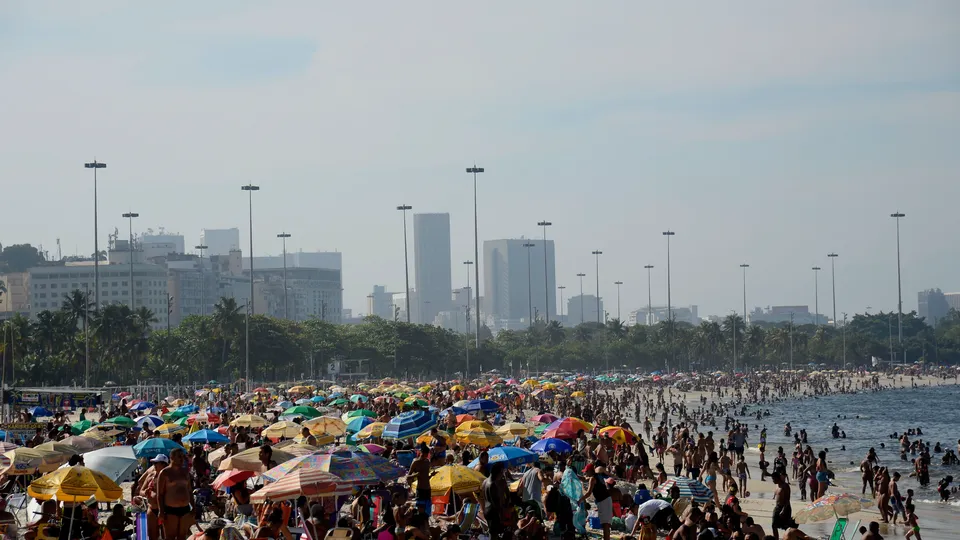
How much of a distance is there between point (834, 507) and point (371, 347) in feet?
288

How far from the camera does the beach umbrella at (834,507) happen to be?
16.2 meters

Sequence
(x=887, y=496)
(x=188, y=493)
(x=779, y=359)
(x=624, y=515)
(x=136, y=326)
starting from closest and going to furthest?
(x=188, y=493) < (x=624, y=515) < (x=887, y=496) < (x=136, y=326) < (x=779, y=359)

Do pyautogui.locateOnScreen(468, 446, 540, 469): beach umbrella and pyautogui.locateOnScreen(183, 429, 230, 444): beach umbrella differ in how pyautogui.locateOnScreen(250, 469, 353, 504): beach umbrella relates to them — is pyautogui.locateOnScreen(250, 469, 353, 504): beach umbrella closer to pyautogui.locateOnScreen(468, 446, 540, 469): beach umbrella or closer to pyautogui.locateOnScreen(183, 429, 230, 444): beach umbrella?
pyautogui.locateOnScreen(468, 446, 540, 469): beach umbrella

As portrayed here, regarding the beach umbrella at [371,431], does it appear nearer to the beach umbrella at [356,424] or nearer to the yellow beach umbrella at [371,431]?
the yellow beach umbrella at [371,431]

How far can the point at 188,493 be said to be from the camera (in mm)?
13016

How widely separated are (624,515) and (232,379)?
74.4m

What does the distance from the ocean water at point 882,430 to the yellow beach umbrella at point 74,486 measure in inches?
564

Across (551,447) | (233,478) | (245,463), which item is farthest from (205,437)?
(233,478)

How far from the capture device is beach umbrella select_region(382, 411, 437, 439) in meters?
23.7

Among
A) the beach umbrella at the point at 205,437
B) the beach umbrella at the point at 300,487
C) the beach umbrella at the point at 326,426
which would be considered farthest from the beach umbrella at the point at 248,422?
the beach umbrella at the point at 300,487

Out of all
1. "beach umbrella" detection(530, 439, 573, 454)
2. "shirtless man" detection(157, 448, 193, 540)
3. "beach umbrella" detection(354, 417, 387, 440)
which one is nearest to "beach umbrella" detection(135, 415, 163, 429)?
"beach umbrella" detection(354, 417, 387, 440)

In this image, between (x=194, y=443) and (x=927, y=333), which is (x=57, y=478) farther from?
(x=927, y=333)

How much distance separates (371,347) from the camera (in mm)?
102688

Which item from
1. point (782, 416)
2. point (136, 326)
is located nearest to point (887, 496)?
point (782, 416)
